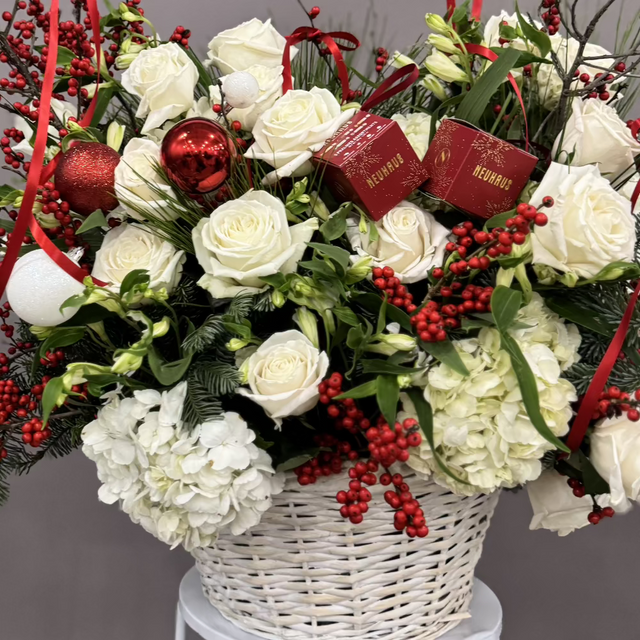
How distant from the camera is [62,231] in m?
0.75

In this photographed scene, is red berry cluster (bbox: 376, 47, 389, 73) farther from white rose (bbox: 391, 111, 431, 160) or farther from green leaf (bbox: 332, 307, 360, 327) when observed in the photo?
green leaf (bbox: 332, 307, 360, 327)

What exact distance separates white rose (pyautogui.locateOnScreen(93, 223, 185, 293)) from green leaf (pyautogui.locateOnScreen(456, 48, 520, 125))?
1.05ft

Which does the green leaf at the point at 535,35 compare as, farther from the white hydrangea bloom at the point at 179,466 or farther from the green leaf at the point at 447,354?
the white hydrangea bloom at the point at 179,466

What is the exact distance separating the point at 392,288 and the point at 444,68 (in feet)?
0.86

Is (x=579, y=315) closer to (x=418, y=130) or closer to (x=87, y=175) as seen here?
(x=418, y=130)

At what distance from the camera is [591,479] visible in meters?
0.65

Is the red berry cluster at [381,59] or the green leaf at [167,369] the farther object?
the red berry cluster at [381,59]

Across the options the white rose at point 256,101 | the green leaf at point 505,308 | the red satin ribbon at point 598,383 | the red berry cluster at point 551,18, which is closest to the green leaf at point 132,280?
the white rose at point 256,101

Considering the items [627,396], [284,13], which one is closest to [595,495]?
[627,396]

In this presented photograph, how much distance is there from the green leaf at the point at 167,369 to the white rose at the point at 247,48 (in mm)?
369

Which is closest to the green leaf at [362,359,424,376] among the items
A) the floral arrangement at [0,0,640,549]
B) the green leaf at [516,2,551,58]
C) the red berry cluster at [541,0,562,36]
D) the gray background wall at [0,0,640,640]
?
the floral arrangement at [0,0,640,549]

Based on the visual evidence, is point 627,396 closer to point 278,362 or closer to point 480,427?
point 480,427

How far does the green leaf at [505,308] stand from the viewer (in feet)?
1.83

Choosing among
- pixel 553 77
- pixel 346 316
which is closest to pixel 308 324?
pixel 346 316
